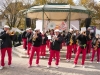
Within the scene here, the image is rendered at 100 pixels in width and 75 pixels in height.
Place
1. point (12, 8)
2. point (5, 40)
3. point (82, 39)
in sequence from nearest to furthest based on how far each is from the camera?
point (5, 40), point (82, 39), point (12, 8)

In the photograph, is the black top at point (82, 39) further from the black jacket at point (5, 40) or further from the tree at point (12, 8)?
the tree at point (12, 8)

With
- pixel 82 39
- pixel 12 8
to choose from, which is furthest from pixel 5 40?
pixel 12 8

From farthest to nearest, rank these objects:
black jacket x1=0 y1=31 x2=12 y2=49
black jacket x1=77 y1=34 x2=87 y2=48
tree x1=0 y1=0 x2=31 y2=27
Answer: tree x1=0 y1=0 x2=31 y2=27
black jacket x1=77 y1=34 x2=87 y2=48
black jacket x1=0 y1=31 x2=12 y2=49

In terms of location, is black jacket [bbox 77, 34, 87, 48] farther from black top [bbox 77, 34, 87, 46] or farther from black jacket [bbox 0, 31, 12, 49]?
black jacket [bbox 0, 31, 12, 49]

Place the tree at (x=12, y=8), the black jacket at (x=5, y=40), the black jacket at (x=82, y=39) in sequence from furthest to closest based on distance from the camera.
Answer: the tree at (x=12, y=8), the black jacket at (x=82, y=39), the black jacket at (x=5, y=40)

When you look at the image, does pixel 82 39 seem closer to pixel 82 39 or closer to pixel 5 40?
pixel 82 39

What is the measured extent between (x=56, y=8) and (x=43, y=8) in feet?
3.37

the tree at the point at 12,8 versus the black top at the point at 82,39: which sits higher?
the tree at the point at 12,8

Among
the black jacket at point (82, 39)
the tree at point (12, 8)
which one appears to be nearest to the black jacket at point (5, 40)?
the black jacket at point (82, 39)

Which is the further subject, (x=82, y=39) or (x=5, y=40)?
(x=82, y=39)

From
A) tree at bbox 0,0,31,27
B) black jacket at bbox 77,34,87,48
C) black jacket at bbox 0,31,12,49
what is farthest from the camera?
tree at bbox 0,0,31,27

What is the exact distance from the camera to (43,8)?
50.4ft

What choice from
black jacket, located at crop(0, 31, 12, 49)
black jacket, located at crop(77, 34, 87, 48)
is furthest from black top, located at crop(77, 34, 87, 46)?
black jacket, located at crop(0, 31, 12, 49)

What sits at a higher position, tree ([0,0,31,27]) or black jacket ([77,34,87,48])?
tree ([0,0,31,27])
